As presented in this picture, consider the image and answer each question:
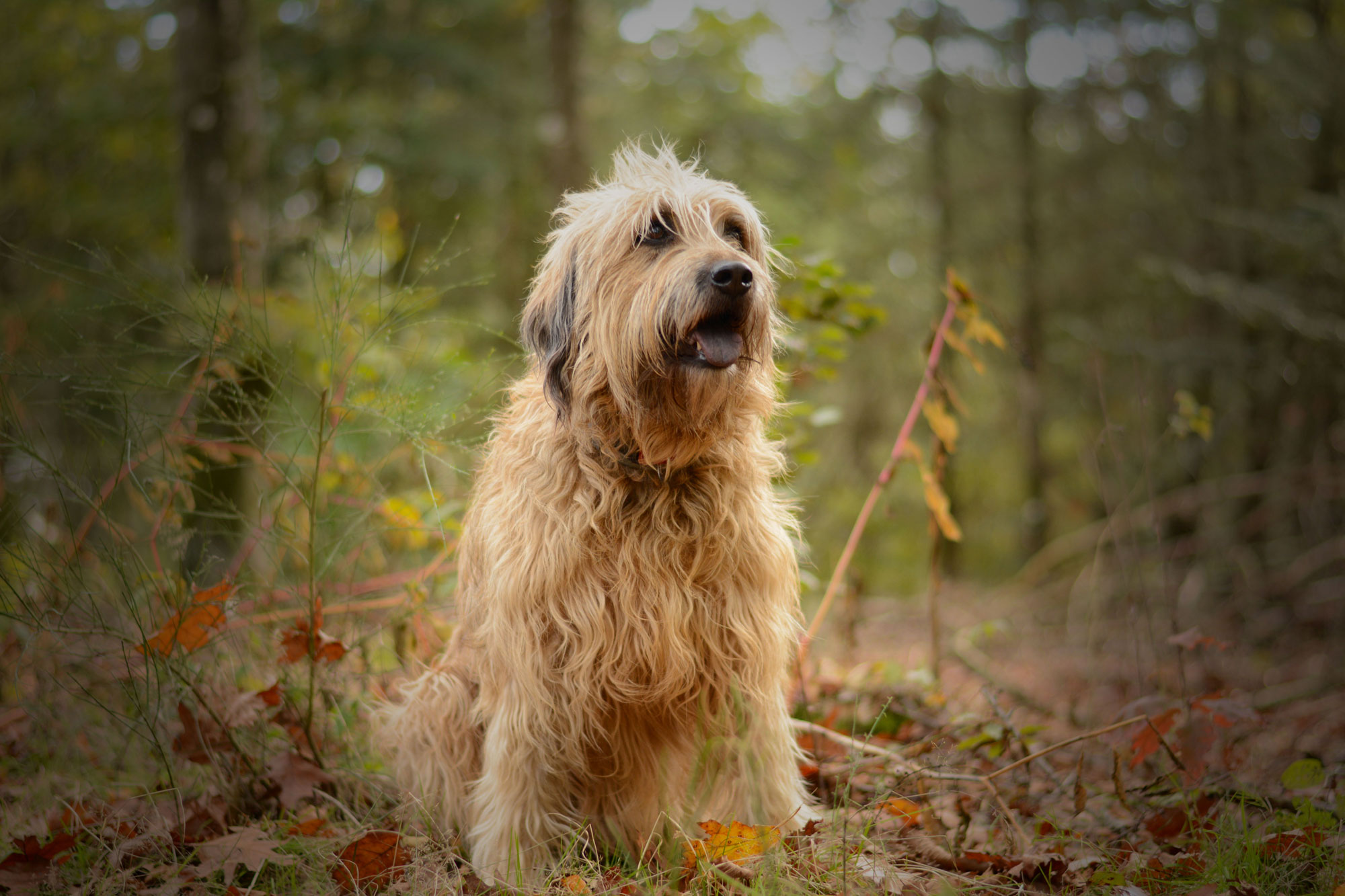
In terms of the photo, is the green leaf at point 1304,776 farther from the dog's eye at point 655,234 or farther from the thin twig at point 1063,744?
the dog's eye at point 655,234

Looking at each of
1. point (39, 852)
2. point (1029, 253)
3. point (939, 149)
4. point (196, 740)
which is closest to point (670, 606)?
point (196, 740)

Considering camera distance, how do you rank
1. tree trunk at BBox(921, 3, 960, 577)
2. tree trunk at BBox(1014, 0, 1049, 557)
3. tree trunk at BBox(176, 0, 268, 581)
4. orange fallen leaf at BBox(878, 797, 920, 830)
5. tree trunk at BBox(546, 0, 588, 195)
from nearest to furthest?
orange fallen leaf at BBox(878, 797, 920, 830) < tree trunk at BBox(176, 0, 268, 581) < tree trunk at BBox(546, 0, 588, 195) < tree trunk at BBox(1014, 0, 1049, 557) < tree trunk at BBox(921, 3, 960, 577)

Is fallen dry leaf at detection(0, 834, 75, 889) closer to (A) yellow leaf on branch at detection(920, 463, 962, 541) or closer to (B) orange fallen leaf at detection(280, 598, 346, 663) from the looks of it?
(B) orange fallen leaf at detection(280, 598, 346, 663)

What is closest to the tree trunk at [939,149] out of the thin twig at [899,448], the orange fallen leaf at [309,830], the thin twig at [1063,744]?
the thin twig at [899,448]

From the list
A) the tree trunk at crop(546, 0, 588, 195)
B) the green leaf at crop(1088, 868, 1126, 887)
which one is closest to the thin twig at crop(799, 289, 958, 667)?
the green leaf at crop(1088, 868, 1126, 887)

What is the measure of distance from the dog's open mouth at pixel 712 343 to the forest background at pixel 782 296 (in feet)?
2.71

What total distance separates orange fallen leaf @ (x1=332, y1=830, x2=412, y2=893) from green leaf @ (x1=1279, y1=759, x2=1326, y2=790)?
9.13 ft

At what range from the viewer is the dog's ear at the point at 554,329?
2.58 m

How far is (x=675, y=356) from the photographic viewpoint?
2443 millimetres

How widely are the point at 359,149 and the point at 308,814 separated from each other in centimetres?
1095

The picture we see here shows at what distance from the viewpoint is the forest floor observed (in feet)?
7.50

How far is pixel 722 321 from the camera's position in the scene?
246 centimetres

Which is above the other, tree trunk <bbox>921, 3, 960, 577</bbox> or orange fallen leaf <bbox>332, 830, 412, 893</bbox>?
tree trunk <bbox>921, 3, 960, 577</bbox>

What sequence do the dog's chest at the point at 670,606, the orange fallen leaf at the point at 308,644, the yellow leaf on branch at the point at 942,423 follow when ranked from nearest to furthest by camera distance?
the dog's chest at the point at 670,606 → the orange fallen leaf at the point at 308,644 → the yellow leaf on branch at the point at 942,423
